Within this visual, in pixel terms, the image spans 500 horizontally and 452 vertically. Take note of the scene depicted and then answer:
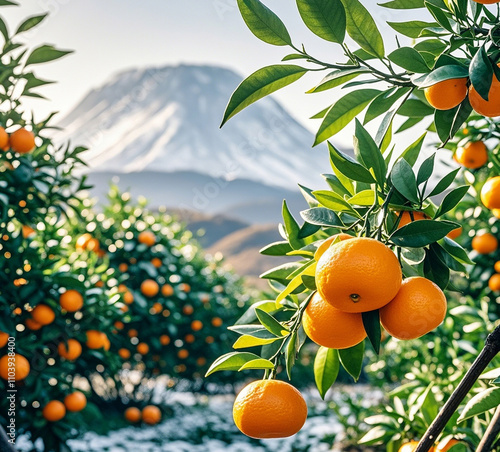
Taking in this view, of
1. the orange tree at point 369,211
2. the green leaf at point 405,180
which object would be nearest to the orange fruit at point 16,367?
the orange tree at point 369,211

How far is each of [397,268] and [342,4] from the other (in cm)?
29

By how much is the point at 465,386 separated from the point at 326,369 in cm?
20

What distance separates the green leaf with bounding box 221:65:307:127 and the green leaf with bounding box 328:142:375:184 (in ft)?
0.31

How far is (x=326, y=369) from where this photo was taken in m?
0.66

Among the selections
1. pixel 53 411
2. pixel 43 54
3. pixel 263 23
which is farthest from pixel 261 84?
pixel 53 411

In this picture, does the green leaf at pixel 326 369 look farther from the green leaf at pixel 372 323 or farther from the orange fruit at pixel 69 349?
the orange fruit at pixel 69 349

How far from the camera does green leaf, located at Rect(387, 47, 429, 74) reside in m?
0.60

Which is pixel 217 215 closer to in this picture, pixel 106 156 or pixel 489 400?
pixel 489 400

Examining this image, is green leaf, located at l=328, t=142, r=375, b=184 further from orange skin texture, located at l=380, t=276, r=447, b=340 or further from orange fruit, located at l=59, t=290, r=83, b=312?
orange fruit, located at l=59, t=290, r=83, b=312

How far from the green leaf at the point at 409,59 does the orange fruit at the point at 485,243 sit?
1.40 meters

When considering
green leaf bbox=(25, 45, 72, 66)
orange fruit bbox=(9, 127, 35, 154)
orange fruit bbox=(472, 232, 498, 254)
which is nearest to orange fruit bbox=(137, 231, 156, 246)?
orange fruit bbox=(9, 127, 35, 154)

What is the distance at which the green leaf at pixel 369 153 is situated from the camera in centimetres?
59

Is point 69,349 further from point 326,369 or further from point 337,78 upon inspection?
point 337,78

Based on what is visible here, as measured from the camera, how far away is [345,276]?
474mm
